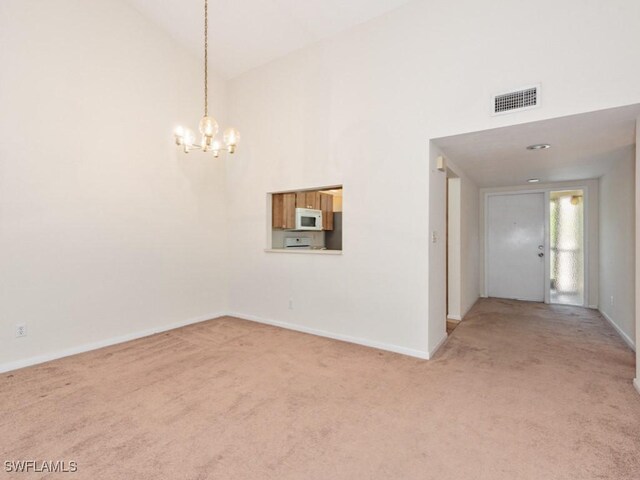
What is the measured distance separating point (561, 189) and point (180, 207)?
6246mm

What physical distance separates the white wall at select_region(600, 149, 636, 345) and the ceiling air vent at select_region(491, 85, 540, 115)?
1845 mm

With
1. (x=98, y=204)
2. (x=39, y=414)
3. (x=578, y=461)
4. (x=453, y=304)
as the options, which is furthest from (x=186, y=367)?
(x=453, y=304)

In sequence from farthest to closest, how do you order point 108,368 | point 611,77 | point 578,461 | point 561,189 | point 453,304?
1. point 561,189
2. point 453,304
3. point 108,368
4. point 611,77
5. point 578,461

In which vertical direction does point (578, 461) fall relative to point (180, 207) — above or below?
below

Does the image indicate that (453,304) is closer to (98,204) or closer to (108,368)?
(108,368)

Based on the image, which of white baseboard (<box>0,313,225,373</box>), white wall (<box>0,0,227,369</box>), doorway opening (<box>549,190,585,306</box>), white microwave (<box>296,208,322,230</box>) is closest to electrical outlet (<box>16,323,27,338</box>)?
white wall (<box>0,0,227,369</box>)

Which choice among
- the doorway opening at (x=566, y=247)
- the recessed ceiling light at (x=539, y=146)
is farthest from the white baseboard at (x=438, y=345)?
the doorway opening at (x=566, y=247)

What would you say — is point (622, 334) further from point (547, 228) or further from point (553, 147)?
point (547, 228)

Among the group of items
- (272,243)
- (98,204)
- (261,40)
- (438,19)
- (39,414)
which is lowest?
(39,414)

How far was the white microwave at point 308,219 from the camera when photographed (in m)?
4.91

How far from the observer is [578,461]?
5.74 feet

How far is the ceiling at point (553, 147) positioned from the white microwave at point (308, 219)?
2214 millimetres

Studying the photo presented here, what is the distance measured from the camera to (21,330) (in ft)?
9.96

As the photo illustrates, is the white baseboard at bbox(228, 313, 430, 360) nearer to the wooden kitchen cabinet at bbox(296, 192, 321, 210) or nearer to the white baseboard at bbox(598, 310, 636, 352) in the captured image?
the wooden kitchen cabinet at bbox(296, 192, 321, 210)
